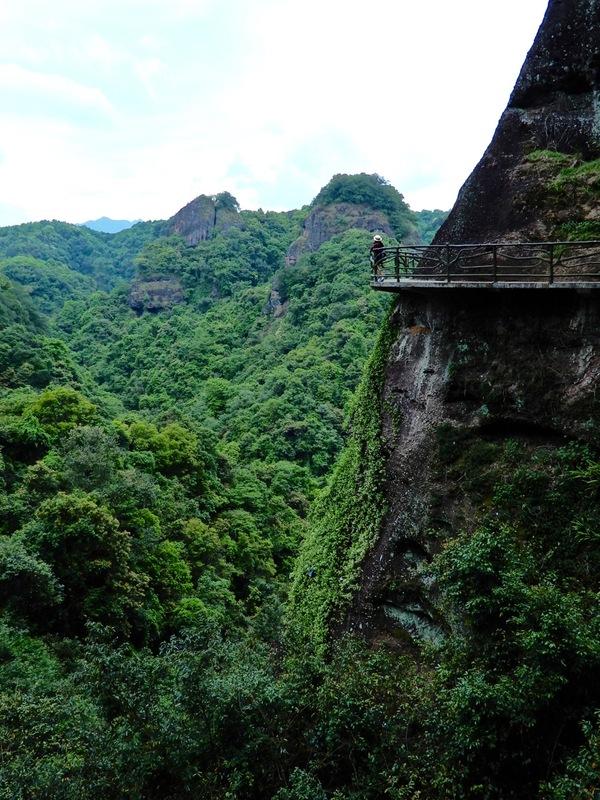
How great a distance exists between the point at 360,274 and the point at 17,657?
51806mm

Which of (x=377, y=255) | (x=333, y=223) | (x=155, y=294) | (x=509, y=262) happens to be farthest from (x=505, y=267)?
(x=155, y=294)

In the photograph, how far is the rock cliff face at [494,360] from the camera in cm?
1004

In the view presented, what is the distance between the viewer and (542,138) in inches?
469

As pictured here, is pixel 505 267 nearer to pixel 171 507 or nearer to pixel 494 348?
pixel 494 348

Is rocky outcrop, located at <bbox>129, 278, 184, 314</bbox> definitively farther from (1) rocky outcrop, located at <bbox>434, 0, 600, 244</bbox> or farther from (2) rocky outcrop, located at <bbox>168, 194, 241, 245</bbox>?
(1) rocky outcrop, located at <bbox>434, 0, 600, 244</bbox>

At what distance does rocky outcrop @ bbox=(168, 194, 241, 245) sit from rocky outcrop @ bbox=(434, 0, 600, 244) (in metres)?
87.4

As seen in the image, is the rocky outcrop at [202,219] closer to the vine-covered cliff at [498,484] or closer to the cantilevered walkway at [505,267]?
the vine-covered cliff at [498,484]

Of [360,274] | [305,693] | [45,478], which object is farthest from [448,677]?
[360,274]

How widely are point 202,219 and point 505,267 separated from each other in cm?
9272

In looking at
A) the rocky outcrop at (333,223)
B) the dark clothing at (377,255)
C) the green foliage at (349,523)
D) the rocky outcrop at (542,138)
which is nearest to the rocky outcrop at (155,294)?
the rocky outcrop at (333,223)

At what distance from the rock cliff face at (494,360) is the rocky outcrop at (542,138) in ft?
0.07

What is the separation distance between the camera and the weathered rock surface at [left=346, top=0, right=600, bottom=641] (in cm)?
1012

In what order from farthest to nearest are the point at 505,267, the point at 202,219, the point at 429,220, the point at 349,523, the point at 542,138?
the point at 429,220 → the point at 202,219 → the point at 349,523 → the point at 542,138 → the point at 505,267

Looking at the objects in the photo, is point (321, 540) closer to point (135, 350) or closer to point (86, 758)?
point (86, 758)
